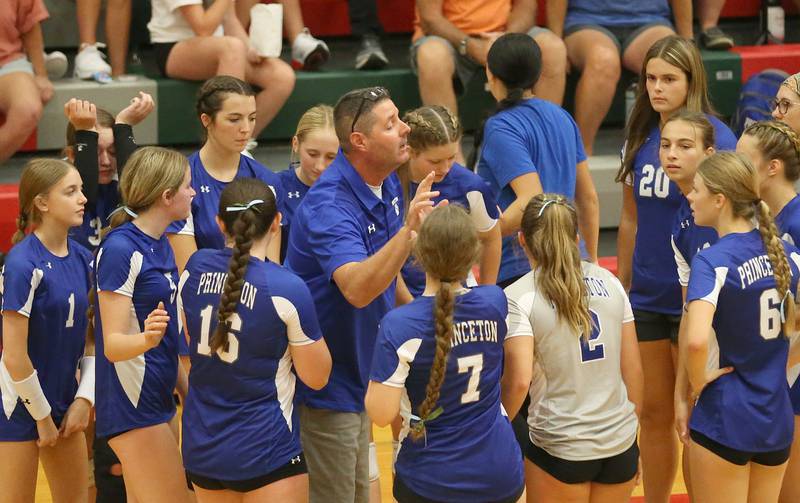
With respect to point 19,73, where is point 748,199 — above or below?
above

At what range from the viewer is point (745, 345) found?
3.23m

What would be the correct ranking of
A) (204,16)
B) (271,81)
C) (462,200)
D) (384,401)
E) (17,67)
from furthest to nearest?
1. (271,81)
2. (204,16)
3. (17,67)
4. (462,200)
5. (384,401)

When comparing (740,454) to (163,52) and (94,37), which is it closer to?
(163,52)

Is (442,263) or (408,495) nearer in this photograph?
(442,263)

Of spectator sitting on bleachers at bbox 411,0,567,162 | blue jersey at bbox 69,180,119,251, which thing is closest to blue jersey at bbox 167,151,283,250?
blue jersey at bbox 69,180,119,251

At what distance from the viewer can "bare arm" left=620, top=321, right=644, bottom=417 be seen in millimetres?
3275

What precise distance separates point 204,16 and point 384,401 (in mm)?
3697

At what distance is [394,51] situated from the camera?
7.20 metres

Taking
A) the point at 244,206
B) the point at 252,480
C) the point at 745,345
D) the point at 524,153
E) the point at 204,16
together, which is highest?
the point at 244,206

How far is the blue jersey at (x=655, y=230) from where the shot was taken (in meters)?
3.92

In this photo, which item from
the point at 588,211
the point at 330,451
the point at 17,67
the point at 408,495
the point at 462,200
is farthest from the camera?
the point at 17,67

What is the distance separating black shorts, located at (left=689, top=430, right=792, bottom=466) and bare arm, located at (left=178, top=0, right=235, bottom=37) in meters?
3.68

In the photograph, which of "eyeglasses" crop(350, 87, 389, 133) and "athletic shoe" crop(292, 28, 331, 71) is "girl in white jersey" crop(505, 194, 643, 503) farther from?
"athletic shoe" crop(292, 28, 331, 71)

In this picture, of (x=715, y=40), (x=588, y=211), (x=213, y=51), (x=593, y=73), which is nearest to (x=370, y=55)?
(x=213, y=51)
